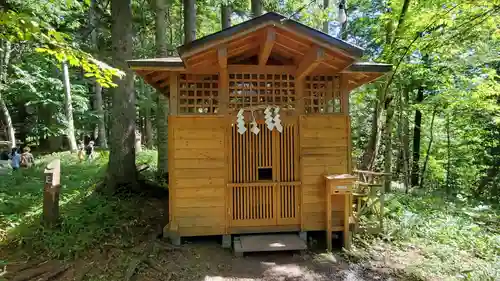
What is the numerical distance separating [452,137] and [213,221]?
42.6 feet

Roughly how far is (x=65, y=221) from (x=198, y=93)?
322cm

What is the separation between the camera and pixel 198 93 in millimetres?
5422

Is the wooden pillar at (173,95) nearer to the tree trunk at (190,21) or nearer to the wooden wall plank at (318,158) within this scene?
the wooden wall plank at (318,158)

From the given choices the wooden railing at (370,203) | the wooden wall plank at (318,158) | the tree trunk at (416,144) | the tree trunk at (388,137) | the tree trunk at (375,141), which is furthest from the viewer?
the tree trunk at (416,144)

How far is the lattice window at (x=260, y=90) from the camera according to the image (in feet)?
17.7

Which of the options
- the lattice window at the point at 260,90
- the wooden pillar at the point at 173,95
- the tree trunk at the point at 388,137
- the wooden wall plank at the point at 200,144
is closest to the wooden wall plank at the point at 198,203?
the wooden wall plank at the point at 200,144

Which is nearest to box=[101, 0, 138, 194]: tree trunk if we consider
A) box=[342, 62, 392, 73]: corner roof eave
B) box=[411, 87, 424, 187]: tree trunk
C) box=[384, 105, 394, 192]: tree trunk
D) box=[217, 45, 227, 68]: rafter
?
box=[217, 45, 227, 68]: rafter

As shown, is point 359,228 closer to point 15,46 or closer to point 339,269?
point 339,269

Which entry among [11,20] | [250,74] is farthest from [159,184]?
[11,20]

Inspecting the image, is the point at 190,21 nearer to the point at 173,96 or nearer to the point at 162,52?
the point at 162,52

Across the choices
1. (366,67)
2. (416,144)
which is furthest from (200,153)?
(416,144)

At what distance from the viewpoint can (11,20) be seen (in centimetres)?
303

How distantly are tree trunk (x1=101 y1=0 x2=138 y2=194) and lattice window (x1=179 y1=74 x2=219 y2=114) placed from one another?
2.10 metres

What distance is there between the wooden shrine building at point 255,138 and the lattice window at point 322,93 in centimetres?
2
